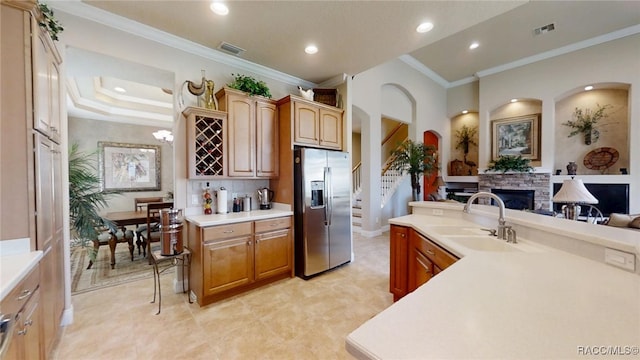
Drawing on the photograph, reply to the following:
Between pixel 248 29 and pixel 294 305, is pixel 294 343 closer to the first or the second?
pixel 294 305

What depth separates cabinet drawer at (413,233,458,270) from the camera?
1737 mm

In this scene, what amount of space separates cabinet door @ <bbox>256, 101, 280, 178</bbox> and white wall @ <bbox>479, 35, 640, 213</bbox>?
6540 millimetres

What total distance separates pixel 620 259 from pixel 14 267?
3.04 meters

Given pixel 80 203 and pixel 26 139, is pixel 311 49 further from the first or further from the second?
pixel 80 203

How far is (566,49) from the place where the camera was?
5852 mm

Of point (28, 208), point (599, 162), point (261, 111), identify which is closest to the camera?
point (28, 208)

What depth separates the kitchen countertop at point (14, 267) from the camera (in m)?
1.09

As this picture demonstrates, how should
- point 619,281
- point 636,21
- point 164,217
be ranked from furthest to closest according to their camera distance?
point 636,21, point 164,217, point 619,281

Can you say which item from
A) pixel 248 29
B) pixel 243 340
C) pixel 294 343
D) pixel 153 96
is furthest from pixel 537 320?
pixel 153 96

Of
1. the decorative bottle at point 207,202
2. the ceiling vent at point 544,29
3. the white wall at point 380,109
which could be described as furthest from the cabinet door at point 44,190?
the ceiling vent at point 544,29

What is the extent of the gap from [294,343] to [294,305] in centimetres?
60

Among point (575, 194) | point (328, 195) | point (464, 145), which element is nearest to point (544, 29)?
point (464, 145)

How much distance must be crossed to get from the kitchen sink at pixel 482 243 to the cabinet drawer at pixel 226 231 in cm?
209

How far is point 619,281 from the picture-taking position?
107cm
